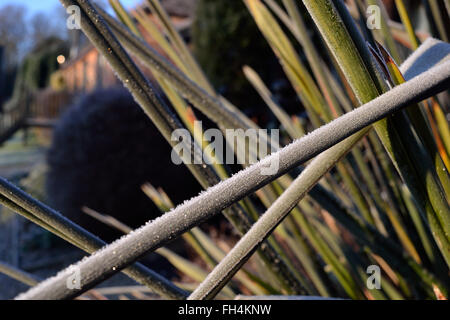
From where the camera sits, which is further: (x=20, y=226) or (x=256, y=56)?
(x=20, y=226)

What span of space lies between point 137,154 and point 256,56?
5.88ft

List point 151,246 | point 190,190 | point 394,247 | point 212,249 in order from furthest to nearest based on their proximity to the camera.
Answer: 1. point 190,190
2. point 212,249
3. point 394,247
4. point 151,246

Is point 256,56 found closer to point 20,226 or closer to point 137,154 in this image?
point 137,154

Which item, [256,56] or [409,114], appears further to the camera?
[256,56]

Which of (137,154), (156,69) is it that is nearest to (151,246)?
(156,69)

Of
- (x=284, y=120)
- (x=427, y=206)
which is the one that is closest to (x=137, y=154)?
(x=284, y=120)

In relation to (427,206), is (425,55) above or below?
Result: above

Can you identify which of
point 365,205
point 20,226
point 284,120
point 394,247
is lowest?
point 394,247

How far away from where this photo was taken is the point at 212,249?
2.95 ft

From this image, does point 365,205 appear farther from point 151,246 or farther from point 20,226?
point 20,226

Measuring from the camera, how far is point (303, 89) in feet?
2.53

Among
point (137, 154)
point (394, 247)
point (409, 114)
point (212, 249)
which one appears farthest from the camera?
point (137, 154)

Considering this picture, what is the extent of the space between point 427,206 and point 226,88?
177 inches

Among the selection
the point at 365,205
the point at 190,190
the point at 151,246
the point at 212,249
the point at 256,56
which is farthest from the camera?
the point at 256,56
